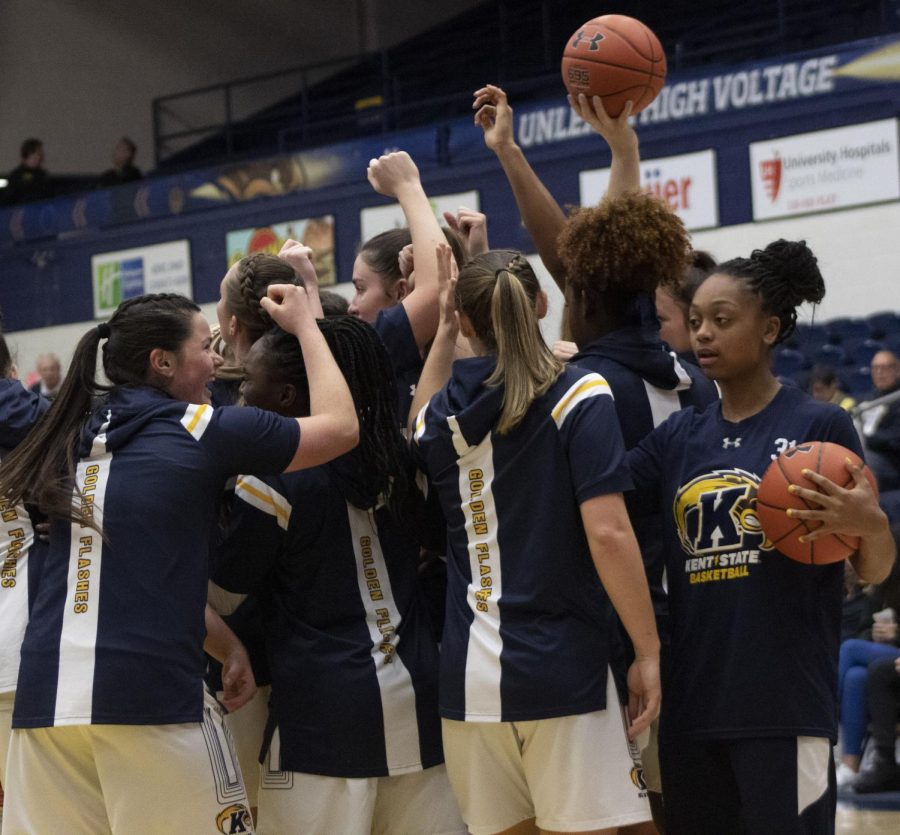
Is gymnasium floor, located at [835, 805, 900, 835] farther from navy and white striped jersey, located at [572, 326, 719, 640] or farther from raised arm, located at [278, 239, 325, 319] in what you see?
raised arm, located at [278, 239, 325, 319]

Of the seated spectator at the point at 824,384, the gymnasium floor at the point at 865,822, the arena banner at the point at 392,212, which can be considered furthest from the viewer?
the arena banner at the point at 392,212

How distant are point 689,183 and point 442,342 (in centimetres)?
924

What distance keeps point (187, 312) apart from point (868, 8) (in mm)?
11425

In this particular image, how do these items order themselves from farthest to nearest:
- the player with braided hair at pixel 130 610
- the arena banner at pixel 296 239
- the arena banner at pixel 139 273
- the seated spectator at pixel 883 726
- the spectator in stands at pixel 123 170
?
the spectator in stands at pixel 123 170
the arena banner at pixel 139 273
the arena banner at pixel 296 239
the seated spectator at pixel 883 726
the player with braided hair at pixel 130 610

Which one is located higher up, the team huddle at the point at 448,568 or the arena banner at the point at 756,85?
the arena banner at the point at 756,85

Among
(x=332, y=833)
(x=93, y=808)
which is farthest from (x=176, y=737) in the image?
(x=332, y=833)

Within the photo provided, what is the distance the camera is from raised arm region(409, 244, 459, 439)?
311 cm

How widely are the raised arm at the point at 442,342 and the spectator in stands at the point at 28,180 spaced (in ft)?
46.3

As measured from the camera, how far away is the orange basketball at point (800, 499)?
8.81 ft

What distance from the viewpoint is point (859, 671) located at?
6.31 meters

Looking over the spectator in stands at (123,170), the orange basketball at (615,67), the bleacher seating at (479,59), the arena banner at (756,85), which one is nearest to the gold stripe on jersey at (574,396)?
the orange basketball at (615,67)

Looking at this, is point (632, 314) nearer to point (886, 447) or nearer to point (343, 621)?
point (343, 621)

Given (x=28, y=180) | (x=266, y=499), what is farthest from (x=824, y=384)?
(x=28, y=180)

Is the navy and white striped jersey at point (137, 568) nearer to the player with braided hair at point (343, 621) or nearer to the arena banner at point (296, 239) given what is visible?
the player with braided hair at point (343, 621)
